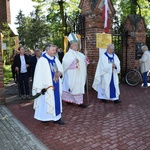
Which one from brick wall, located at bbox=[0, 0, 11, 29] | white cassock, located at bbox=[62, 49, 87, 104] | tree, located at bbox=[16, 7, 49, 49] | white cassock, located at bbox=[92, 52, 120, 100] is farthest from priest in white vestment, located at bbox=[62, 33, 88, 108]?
tree, located at bbox=[16, 7, 49, 49]

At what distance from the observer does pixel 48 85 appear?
5332mm

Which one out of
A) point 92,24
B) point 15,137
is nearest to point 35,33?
point 92,24

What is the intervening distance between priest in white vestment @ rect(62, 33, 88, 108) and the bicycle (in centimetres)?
398

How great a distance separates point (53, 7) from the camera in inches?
739

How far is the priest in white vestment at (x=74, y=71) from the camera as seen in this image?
7.04m

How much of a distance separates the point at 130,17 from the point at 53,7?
9.03m

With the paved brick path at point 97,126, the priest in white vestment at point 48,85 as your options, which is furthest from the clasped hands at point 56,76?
the paved brick path at point 97,126

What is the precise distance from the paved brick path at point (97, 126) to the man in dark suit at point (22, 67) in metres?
0.70

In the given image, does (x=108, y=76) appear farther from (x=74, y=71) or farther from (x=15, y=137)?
(x=15, y=137)

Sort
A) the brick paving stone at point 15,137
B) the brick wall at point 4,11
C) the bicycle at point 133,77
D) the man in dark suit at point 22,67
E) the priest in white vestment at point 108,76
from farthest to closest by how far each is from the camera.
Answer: the brick wall at point 4,11
the bicycle at point 133,77
the man in dark suit at point 22,67
the priest in white vestment at point 108,76
the brick paving stone at point 15,137

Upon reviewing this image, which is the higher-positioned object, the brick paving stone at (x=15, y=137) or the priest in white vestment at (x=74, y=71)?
the priest in white vestment at (x=74, y=71)

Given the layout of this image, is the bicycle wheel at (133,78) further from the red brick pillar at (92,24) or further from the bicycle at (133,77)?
the red brick pillar at (92,24)

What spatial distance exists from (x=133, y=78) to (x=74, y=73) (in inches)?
170

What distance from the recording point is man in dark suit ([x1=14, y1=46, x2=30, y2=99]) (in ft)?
26.7
